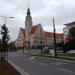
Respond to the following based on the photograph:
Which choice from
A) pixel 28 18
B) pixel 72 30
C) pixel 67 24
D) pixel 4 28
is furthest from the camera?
pixel 28 18

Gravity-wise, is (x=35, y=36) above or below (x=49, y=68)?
above

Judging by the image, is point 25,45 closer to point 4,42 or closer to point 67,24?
point 67,24

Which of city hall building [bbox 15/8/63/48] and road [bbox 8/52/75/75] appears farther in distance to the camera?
city hall building [bbox 15/8/63/48]

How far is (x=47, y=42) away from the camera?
189 metres

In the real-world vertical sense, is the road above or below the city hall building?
below

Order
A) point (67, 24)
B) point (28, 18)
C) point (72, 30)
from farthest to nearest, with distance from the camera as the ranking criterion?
point (28, 18)
point (67, 24)
point (72, 30)

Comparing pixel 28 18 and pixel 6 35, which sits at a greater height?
pixel 28 18

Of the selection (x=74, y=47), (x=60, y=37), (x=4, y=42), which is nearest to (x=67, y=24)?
(x=60, y=37)

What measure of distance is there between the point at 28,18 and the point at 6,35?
14105cm

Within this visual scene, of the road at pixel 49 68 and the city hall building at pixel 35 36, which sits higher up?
the city hall building at pixel 35 36

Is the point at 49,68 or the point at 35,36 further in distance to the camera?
the point at 35,36

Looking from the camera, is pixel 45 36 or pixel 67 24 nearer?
pixel 67 24

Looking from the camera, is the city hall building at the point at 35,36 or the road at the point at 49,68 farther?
the city hall building at the point at 35,36

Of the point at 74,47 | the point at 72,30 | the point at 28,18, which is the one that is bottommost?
the point at 74,47
